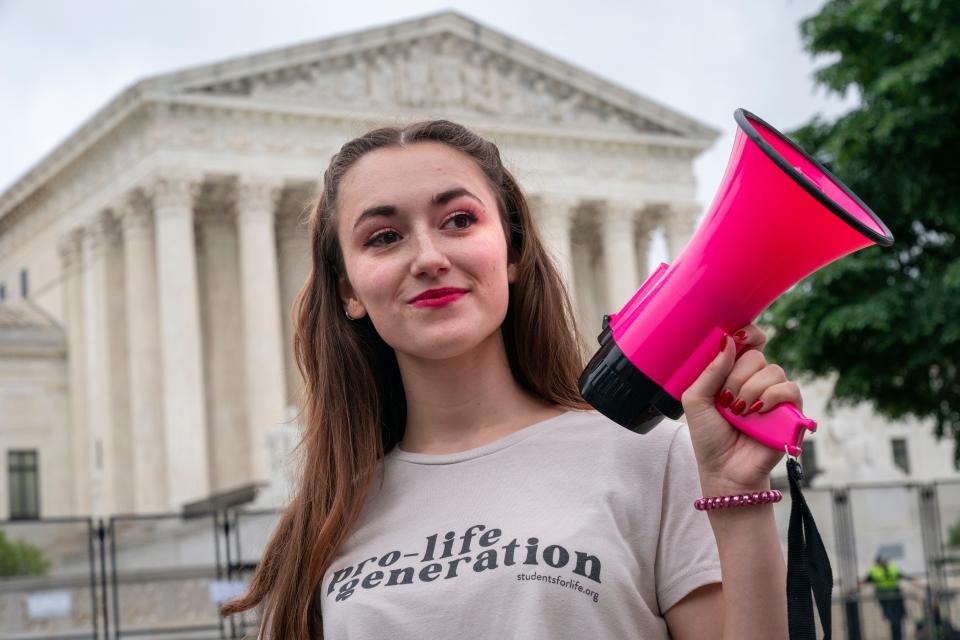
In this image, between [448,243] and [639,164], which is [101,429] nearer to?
[639,164]

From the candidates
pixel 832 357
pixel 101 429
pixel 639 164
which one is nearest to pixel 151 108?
pixel 101 429

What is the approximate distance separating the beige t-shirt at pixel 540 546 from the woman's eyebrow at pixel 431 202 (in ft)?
1.96

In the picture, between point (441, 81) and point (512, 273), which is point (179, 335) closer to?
point (441, 81)

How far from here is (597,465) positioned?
120 inches

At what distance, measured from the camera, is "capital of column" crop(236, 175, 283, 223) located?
44.9 m

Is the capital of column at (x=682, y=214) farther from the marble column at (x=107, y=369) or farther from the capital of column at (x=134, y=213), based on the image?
the marble column at (x=107, y=369)

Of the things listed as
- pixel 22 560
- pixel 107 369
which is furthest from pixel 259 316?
pixel 22 560

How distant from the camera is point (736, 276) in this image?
8.63 ft

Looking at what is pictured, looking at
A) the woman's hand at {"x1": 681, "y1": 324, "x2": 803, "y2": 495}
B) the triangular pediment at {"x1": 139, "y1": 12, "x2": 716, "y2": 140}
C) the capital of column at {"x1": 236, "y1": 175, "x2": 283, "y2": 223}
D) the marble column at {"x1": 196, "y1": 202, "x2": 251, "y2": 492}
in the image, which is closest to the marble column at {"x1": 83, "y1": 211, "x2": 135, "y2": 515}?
the marble column at {"x1": 196, "y1": 202, "x2": 251, "y2": 492}

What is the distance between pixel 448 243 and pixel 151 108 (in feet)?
139

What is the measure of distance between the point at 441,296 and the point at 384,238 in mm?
231

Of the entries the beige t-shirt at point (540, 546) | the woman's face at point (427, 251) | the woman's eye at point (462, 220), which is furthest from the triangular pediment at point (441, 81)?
the beige t-shirt at point (540, 546)

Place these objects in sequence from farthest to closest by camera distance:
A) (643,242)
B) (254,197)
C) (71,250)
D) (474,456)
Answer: (643,242) < (71,250) < (254,197) < (474,456)

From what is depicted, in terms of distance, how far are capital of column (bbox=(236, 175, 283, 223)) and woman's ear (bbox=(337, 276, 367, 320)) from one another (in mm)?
42022
